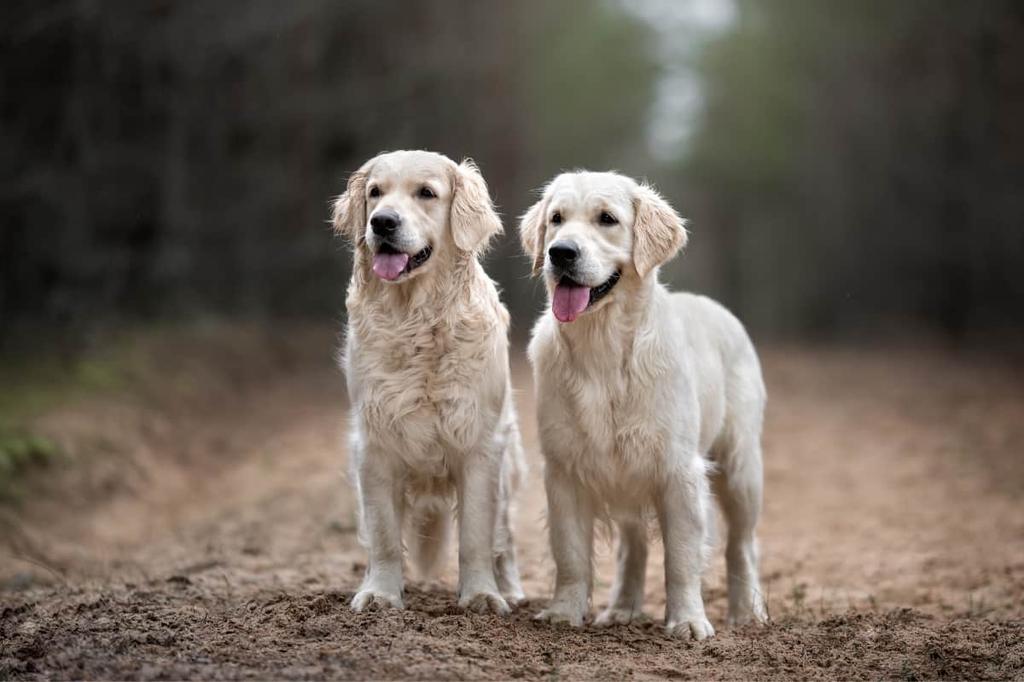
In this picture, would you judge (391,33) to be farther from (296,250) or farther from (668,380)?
(668,380)

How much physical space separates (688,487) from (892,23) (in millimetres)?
23898

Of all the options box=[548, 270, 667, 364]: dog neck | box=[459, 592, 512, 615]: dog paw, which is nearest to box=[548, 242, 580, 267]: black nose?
box=[548, 270, 667, 364]: dog neck

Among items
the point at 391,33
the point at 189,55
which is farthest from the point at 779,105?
the point at 189,55

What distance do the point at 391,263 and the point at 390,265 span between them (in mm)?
11

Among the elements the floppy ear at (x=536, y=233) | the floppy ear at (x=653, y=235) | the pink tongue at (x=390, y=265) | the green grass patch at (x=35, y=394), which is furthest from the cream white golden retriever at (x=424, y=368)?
the green grass patch at (x=35, y=394)

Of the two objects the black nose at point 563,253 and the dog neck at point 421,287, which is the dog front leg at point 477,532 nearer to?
the dog neck at point 421,287

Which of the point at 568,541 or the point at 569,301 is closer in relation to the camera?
the point at 569,301

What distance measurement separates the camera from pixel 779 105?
105 ft

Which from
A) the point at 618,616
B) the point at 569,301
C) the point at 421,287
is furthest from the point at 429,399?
the point at 618,616

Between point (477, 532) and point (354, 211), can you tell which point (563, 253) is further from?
point (477, 532)

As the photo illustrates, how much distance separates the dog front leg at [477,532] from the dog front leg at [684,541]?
81 centimetres

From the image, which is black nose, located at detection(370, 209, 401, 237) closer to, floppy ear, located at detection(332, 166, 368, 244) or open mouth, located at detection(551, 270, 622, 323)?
floppy ear, located at detection(332, 166, 368, 244)

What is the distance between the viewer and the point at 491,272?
26766 millimetres

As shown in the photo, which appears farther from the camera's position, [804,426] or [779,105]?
[779,105]
